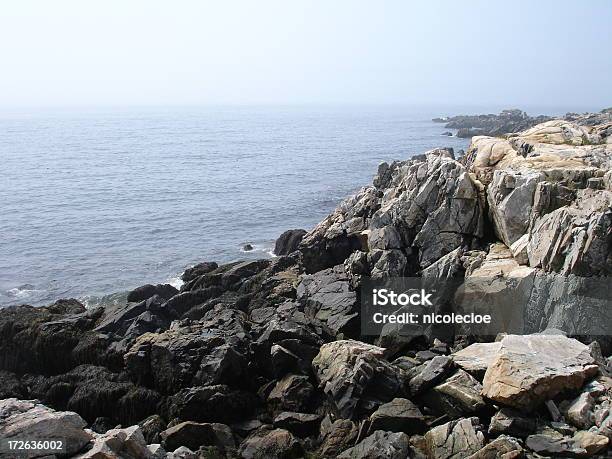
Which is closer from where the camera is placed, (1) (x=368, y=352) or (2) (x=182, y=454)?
(2) (x=182, y=454)

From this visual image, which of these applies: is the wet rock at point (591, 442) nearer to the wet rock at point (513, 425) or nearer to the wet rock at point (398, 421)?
the wet rock at point (513, 425)

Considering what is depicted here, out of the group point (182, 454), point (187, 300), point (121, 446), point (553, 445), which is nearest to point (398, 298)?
point (553, 445)

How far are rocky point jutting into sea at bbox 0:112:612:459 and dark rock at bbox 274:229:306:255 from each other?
31.4 feet

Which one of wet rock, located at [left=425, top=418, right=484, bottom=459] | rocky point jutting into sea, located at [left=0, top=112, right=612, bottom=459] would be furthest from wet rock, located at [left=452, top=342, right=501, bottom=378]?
wet rock, located at [left=425, top=418, right=484, bottom=459]

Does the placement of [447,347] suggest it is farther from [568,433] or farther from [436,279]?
[568,433]

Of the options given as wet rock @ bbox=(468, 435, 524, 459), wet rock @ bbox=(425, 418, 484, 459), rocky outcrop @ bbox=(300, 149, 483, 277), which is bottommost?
wet rock @ bbox=(425, 418, 484, 459)

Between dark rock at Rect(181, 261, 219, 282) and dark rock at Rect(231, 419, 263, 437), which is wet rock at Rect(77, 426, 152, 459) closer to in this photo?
dark rock at Rect(231, 419, 263, 437)

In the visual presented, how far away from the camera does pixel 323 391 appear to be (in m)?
21.2

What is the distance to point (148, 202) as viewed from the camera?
68.6 meters

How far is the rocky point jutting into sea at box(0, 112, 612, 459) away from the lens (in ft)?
56.9

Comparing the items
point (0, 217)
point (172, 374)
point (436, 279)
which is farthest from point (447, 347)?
point (0, 217)

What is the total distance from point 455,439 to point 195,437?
884 cm
